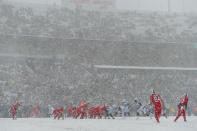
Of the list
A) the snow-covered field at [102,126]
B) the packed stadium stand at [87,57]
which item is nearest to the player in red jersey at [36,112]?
the packed stadium stand at [87,57]

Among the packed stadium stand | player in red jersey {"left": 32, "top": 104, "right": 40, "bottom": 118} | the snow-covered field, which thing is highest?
the packed stadium stand

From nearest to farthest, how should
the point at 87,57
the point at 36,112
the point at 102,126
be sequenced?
the point at 102,126 < the point at 36,112 < the point at 87,57

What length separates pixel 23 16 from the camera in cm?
3441

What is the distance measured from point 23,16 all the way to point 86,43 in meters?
8.39

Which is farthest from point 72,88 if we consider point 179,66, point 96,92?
point 179,66

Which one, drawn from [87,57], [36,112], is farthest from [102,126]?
[87,57]

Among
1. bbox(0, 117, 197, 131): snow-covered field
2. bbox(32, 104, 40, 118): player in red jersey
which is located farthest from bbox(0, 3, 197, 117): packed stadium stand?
bbox(0, 117, 197, 131): snow-covered field

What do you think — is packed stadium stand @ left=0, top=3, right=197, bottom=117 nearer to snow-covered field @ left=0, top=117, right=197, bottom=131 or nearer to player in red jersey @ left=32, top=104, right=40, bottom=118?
player in red jersey @ left=32, top=104, right=40, bottom=118

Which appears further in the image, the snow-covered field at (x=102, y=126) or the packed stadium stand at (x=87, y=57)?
the packed stadium stand at (x=87, y=57)

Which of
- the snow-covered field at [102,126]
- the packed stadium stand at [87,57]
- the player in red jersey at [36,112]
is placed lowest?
the snow-covered field at [102,126]

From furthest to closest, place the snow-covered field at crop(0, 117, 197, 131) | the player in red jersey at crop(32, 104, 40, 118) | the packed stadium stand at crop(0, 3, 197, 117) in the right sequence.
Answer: the packed stadium stand at crop(0, 3, 197, 117) → the player in red jersey at crop(32, 104, 40, 118) → the snow-covered field at crop(0, 117, 197, 131)

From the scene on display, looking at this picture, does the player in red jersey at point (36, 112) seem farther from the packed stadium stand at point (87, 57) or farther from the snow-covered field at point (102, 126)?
the snow-covered field at point (102, 126)

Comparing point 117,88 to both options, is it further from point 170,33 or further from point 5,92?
point 170,33

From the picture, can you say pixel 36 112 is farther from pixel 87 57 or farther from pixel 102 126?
pixel 102 126
